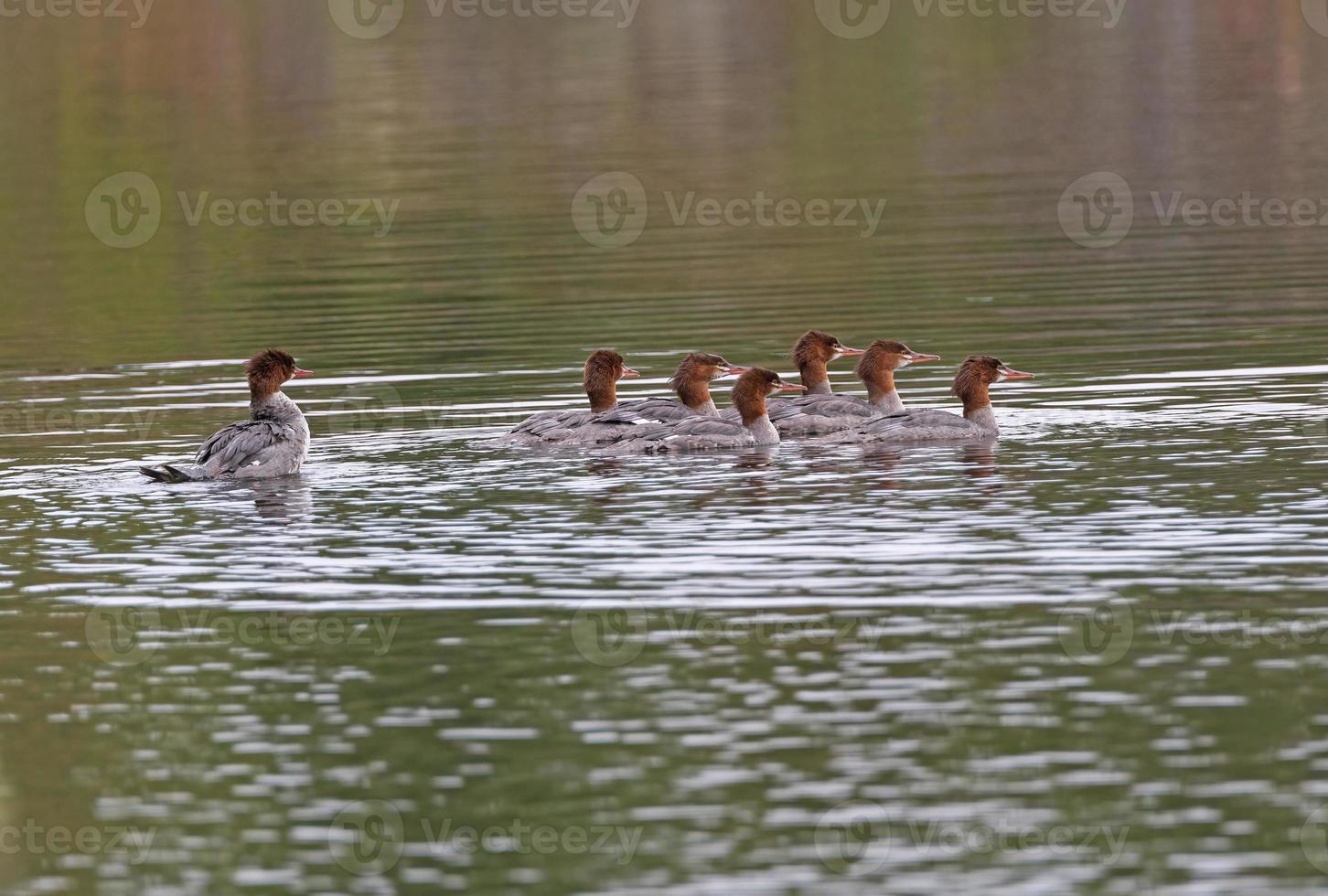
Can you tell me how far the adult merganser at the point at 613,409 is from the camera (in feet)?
71.1

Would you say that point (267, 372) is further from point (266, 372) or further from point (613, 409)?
point (613, 409)

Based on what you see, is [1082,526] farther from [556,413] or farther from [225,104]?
[225,104]

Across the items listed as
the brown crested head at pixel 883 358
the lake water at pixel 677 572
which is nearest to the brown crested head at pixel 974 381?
the lake water at pixel 677 572

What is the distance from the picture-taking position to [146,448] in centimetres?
2230

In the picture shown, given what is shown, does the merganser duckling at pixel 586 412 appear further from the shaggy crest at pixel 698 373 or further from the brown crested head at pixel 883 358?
the brown crested head at pixel 883 358

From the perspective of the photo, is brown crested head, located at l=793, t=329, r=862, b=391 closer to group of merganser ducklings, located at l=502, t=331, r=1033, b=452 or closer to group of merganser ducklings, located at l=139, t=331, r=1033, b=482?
group of merganser ducklings, located at l=502, t=331, r=1033, b=452

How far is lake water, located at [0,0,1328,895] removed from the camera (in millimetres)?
10836

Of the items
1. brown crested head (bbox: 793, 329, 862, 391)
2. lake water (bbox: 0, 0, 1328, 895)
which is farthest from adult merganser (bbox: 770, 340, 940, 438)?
lake water (bbox: 0, 0, 1328, 895)

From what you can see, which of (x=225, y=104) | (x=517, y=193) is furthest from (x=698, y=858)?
(x=225, y=104)

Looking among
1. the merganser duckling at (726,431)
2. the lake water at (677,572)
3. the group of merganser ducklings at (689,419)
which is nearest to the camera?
the lake water at (677,572)

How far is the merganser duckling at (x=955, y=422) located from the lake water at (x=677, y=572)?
1.22 feet

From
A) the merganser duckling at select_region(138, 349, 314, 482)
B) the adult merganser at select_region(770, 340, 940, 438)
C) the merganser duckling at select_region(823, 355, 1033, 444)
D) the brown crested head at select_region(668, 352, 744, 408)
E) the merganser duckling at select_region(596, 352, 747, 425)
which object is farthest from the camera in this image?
the brown crested head at select_region(668, 352, 744, 408)

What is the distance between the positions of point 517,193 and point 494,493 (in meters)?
28.9

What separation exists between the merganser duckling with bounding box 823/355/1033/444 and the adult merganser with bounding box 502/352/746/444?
1.52m
